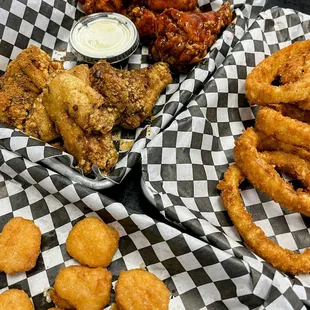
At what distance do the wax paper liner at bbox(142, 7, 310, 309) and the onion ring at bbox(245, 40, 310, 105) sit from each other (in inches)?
9.4

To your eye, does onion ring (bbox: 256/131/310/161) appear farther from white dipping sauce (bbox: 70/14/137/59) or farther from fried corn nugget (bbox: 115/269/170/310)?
white dipping sauce (bbox: 70/14/137/59)

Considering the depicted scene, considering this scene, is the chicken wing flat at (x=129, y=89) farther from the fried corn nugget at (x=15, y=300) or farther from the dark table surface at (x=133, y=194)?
the fried corn nugget at (x=15, y=300)

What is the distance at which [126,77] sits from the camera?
10.9 ft

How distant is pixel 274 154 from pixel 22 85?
6.66ft

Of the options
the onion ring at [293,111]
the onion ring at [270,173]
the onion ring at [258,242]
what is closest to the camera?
the onion ring at [258,242]

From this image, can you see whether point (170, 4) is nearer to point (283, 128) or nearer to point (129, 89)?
point (129, 89)

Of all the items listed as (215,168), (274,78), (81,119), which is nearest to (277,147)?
(215,168)

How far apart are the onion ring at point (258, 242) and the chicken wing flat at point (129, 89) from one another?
0.92m

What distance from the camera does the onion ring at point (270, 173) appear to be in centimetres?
277

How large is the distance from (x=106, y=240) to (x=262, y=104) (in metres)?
1.51

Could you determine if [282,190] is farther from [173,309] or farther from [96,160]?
[96,160]

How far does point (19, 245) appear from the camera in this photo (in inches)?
107

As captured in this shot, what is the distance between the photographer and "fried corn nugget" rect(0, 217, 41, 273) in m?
2.66

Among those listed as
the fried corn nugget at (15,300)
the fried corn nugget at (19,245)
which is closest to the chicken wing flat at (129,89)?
the fried corn nugget at (19,245)
